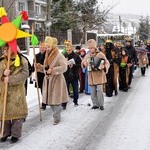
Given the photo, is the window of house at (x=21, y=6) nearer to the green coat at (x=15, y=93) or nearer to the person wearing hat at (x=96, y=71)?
the person wearing hat at (x=96, y=71)

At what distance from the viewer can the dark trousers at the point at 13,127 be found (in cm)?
692

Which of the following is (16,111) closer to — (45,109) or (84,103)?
(45,109)

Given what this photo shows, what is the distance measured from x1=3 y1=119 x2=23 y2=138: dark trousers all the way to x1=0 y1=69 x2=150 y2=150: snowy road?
0.59 feet

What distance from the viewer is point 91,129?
26.0 feet

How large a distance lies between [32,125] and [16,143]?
1.38m

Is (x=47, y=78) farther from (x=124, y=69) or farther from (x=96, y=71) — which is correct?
(x=124, y=69)

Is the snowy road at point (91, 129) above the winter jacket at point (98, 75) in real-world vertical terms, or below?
below

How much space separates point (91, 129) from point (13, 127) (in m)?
1.66

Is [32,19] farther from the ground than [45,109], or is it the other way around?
[32,19]

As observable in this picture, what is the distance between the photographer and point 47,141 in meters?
7.05

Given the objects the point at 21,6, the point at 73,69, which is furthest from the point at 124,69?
the point at 21,6

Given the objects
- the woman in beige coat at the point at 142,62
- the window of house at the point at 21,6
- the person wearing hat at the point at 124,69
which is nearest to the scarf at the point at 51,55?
the person wearing hat at the point at 124,69

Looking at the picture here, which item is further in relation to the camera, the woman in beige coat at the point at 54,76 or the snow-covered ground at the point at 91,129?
the woman in beige coat at the point at 54,76

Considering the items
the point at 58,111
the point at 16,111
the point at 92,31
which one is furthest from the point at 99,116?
the point at 92,31
